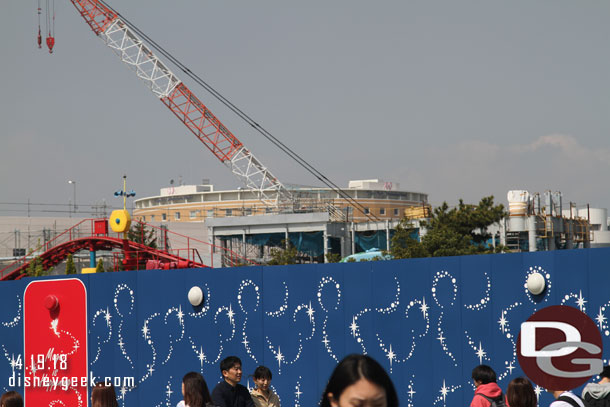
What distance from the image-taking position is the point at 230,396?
9.93 m

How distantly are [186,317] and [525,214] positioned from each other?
3520 cm

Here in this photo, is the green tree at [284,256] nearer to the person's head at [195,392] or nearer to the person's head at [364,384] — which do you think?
the person's head at [195,392]

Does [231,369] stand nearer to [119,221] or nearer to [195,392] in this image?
[195,392]

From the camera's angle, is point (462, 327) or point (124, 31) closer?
point (462, 327)

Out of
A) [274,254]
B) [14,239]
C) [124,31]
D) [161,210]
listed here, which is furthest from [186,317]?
[161,210]

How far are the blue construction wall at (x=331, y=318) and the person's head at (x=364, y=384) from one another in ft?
30.6

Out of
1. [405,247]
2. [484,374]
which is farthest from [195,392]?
[405,247]

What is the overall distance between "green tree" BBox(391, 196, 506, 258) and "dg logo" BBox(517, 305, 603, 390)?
1288 inches

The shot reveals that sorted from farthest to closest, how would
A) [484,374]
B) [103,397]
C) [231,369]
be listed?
[231,369]
[484,374]
[103,397]

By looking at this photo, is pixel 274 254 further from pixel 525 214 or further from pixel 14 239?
pixel 14 239

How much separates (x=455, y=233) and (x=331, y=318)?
32.3 metres

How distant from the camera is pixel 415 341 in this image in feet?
44.3

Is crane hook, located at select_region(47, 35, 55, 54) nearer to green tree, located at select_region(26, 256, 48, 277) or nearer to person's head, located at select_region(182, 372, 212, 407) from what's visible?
green tree, located at select_region(26, 256, 48, 277)

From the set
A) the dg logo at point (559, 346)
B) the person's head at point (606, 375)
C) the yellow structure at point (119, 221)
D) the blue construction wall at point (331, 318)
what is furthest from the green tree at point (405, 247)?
the person's head at point (606, 375)
